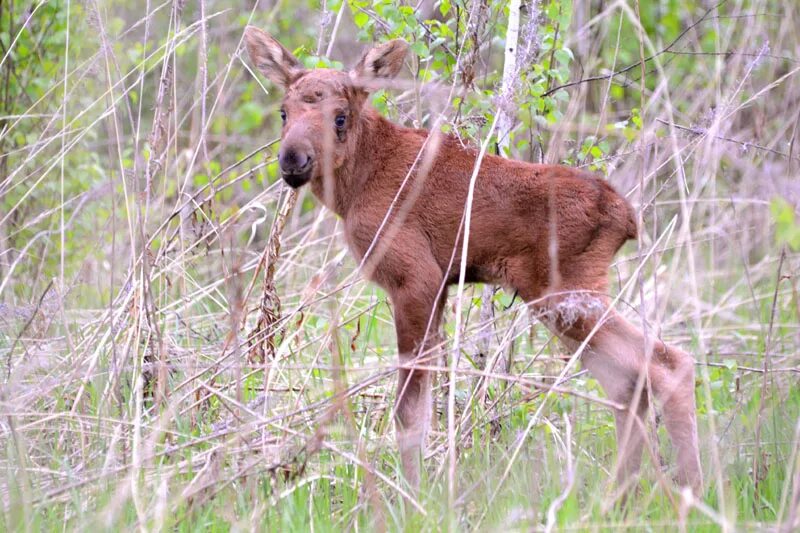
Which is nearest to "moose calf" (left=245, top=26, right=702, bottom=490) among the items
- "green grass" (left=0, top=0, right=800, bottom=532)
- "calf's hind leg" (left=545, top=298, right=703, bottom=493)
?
"calf's hind leg" (left=545, top=298, right=703, bottom=493)

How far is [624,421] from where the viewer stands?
4.74m

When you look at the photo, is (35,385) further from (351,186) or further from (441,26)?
(441,26)

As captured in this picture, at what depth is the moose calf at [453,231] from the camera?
459 cm

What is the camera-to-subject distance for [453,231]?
4898 millimetres

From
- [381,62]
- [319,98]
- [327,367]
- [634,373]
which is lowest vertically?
[634,373]

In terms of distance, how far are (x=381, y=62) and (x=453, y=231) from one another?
912 millimetres

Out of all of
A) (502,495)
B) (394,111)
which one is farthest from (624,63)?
(502,495)

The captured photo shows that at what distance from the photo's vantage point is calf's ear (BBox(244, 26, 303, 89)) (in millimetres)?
5176

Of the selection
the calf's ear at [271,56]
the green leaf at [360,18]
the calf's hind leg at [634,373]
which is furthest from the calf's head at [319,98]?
the calf's hind leg at [634,373]

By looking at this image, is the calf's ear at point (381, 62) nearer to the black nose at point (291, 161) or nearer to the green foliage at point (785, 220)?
the black nose at point (291, 161)

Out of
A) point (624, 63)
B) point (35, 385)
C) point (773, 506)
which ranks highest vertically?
point (624, 63)

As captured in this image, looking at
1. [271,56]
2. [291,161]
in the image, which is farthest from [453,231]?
[271,56]

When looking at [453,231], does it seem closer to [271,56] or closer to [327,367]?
[327,367]

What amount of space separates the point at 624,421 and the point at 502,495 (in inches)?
35.2
